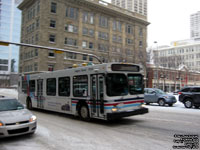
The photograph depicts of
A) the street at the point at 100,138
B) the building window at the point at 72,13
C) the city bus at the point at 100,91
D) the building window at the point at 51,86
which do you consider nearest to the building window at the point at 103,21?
the building window at the point at 72,13

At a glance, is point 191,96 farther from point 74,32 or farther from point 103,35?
point 103,35

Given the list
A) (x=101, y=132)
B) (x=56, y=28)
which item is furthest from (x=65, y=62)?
(x=101, y=132)

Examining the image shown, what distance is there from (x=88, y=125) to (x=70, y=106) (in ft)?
7.13

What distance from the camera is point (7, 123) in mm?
6684

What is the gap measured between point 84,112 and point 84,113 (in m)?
0.05

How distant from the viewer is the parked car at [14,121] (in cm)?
665

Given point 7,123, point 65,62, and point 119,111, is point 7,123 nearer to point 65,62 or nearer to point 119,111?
point 119,111

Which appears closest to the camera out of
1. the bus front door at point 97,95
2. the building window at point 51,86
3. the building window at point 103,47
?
the bus front door at point 97,95

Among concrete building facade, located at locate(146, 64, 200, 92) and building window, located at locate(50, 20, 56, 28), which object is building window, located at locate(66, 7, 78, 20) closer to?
building window, located at locate(50, 20, 56, 28)

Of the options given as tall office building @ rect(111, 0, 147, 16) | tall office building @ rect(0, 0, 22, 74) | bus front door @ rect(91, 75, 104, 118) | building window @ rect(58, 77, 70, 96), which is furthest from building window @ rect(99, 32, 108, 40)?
tall office building @ rect(111, 0, 147, 16)

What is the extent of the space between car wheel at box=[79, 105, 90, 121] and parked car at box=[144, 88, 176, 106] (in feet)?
34.3

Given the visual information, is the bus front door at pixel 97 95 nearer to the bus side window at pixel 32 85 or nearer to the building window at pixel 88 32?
the bus side window at pixel 32 85

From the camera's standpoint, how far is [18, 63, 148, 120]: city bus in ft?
29.9

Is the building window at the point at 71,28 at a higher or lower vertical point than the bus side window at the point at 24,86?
higher
